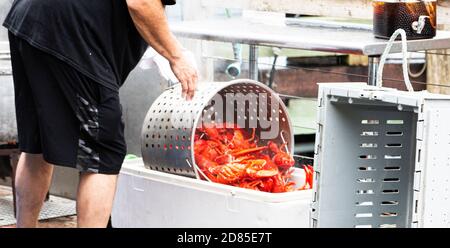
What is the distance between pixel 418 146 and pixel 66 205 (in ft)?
10.9

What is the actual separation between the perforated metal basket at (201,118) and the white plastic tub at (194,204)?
0.10m

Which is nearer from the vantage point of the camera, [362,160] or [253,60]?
[362,160]

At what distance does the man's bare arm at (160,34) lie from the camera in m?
4.36

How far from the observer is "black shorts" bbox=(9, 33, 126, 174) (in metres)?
4.38

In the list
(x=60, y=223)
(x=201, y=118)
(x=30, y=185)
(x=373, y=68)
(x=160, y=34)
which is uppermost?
(x=160, y=34)

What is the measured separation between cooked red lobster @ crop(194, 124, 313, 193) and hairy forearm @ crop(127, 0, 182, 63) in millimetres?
740

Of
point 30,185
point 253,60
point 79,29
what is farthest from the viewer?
point 253,60

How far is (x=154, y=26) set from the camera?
439 centimetres

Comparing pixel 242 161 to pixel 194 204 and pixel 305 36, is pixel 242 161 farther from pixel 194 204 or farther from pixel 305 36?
pixel 305 36

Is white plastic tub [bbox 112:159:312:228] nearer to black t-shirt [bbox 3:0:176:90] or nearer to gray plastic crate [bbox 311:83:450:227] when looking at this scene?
gray plastic crate [bbox 311:83:450:227]

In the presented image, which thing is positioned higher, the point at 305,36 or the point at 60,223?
the point at 305,36

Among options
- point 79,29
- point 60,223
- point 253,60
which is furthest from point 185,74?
point 253,60

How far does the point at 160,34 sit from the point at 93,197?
0.81 meters

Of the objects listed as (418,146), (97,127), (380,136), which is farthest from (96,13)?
(418,146)
